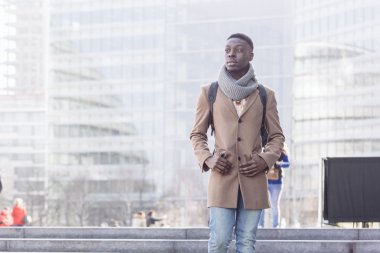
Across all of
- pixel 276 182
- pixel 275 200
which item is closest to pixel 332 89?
pixel 275 200

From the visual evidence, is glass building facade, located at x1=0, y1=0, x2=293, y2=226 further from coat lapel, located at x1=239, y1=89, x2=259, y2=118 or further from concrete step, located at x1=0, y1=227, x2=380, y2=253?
coat lapel, located at x1=239, y1=89, x2=259, y2=118

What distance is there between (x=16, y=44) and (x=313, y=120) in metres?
54.8

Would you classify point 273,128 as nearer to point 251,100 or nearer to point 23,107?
point 251,100

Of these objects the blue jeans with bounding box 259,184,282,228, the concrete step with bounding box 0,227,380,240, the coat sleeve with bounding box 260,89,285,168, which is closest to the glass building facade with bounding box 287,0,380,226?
the blue jeans with bounding box 259,184,282,228

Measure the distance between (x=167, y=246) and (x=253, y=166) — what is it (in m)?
4.79

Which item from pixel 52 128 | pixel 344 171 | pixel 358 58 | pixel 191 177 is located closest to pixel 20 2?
pixel 52 128

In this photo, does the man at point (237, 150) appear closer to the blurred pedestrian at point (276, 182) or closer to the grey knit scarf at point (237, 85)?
the grey knit scarf at point (237, 85)

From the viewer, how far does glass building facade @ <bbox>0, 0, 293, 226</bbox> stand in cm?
11106

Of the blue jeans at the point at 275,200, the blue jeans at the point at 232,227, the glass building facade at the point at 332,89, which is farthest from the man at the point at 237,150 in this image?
the glass building facade at the point at 332,89

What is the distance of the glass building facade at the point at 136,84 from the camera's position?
111 metres

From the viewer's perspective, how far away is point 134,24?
11756cm

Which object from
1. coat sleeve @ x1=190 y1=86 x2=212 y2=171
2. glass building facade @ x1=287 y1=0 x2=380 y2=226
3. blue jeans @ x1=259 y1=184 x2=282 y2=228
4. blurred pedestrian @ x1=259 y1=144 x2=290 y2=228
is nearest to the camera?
coat sleeve @ x1=190 y1=86 x2=212 y2=171

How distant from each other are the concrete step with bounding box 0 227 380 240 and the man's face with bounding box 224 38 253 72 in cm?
580

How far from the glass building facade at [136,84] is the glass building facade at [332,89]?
228 cm
